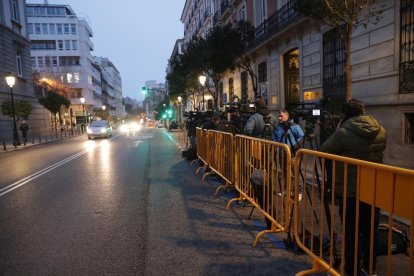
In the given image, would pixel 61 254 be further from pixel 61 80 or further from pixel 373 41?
pixel 61 80

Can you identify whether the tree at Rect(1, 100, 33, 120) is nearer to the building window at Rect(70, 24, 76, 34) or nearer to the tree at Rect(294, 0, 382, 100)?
the tree at Rect(294, 0, 382, 100)

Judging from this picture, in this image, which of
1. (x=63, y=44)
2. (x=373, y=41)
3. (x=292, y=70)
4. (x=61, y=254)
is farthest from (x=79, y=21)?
(x=61, y=254)

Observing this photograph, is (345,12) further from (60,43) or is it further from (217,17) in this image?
(60,43)

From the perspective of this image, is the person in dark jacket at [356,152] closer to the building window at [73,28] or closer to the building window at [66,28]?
the building window at [73,28]

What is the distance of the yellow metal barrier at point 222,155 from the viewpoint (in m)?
6.97

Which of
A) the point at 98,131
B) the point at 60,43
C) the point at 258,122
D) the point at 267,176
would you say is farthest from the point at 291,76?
the point at 60,43

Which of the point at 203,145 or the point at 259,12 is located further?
the point at 259,12

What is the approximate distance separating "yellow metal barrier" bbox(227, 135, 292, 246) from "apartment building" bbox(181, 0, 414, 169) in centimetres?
125

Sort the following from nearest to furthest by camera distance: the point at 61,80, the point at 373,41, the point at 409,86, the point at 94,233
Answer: the point at 94,233 < the point at 409,86 < the point at 373,41 < the point at 61,80

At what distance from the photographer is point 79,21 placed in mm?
71062

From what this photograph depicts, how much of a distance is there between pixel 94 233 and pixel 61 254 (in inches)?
30.4

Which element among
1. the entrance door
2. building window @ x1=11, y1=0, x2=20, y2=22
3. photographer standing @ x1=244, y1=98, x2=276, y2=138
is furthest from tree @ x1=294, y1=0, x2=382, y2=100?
building window @ x1=11, y1=0, x2=20, y2=22

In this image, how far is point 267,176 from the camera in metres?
4.89

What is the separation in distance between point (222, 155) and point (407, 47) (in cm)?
616
